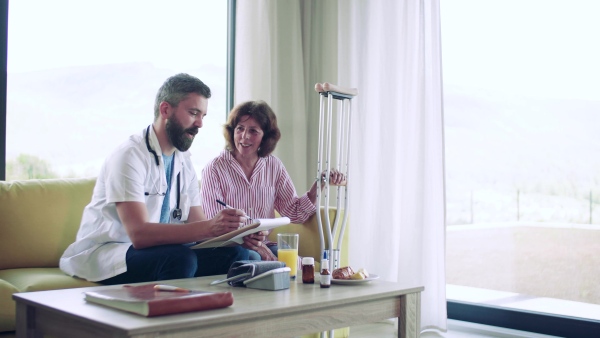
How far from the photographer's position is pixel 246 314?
1651 mm

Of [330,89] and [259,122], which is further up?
[330,89]

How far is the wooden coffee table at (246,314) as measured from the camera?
1.54m

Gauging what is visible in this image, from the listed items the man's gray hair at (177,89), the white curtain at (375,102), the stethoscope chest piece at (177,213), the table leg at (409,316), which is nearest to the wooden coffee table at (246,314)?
the table leg at (409,316)

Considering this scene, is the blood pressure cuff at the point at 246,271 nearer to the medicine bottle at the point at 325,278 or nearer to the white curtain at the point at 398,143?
the medicine bottle at the point at 325,278

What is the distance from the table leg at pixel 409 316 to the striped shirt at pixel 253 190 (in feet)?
3.47

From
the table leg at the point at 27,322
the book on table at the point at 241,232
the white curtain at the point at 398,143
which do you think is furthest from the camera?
the white curtain at the point at 398,143

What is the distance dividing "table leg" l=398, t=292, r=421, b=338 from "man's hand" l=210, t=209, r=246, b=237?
64 cm

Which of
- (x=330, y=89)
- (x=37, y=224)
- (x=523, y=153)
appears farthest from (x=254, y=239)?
(x=523, y=153)

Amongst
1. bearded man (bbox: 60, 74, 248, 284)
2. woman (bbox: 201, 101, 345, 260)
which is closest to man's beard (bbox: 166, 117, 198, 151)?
bearded man (bbox: 60, 74, 248, 284)

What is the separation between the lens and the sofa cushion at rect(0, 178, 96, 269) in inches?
105

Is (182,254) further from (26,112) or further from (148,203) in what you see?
(26,112)

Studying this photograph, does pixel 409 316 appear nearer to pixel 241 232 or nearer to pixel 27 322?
pixel 241 232

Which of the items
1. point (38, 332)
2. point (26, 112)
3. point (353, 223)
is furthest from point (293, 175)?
point (38, 332)

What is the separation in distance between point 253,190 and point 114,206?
2.60 ft
